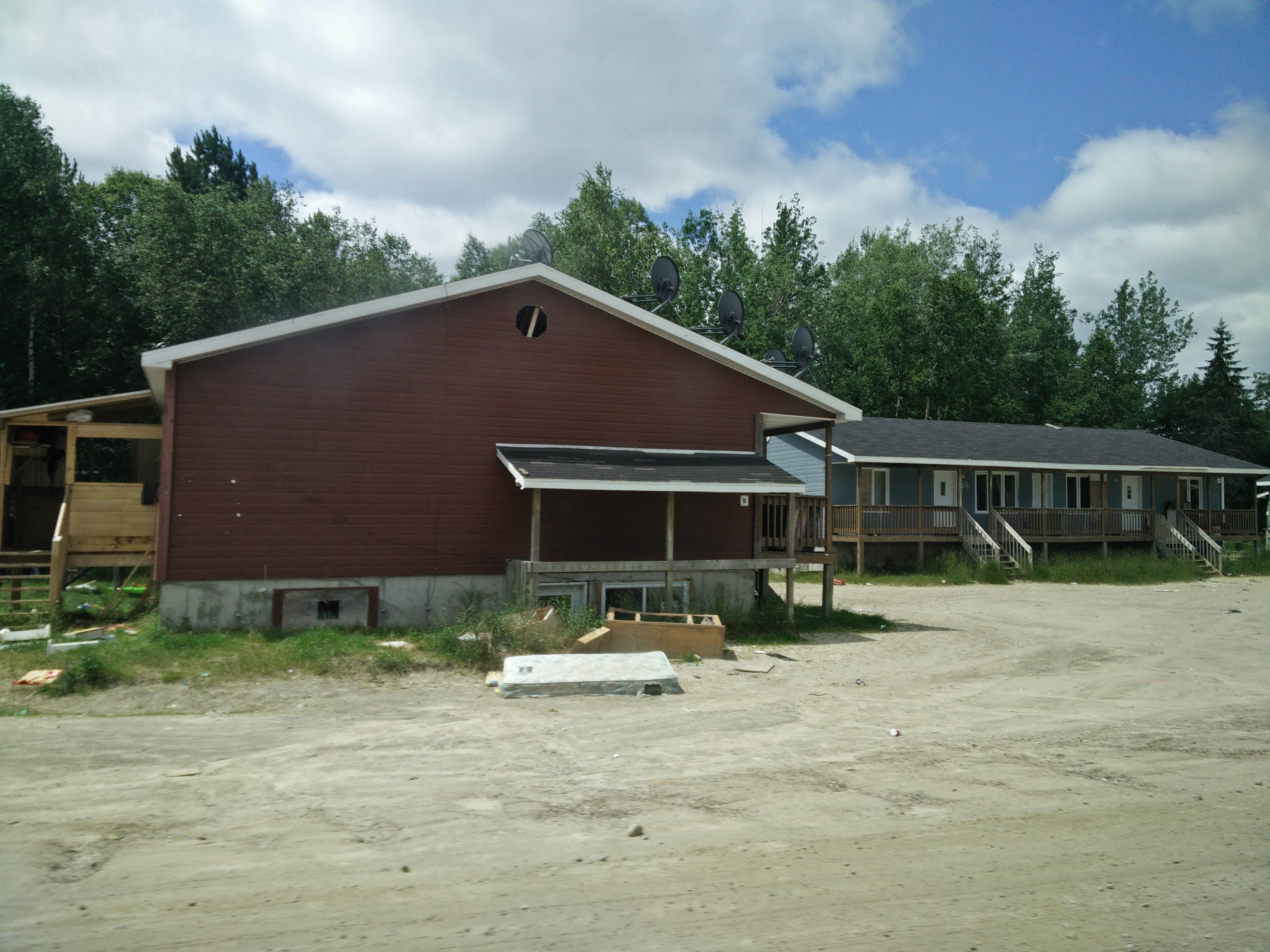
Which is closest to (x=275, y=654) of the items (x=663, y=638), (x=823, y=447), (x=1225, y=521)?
(x=663, y=638)

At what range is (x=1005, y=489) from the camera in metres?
31.7

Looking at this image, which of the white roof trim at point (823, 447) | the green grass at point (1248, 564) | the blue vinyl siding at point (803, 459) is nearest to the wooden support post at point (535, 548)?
the white roof trim at point (823, 447)

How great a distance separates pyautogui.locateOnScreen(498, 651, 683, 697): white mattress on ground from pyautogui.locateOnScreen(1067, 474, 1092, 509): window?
27472 mm

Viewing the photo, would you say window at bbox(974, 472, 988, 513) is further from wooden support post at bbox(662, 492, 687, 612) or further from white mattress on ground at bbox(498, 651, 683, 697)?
white mattress on ground at bbox(498, 651, 683, 697)

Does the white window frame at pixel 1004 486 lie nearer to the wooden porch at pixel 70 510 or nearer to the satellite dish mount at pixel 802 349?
the satellite dish mount at pixel 802 349

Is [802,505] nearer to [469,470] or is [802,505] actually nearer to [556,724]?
[469,470]

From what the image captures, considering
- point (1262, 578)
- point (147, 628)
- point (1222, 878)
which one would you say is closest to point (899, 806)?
point (1222, 878)

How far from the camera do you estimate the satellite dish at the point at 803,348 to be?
20359mm

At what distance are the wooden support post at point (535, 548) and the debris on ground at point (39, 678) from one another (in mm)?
5984

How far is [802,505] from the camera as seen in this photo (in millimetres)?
17859

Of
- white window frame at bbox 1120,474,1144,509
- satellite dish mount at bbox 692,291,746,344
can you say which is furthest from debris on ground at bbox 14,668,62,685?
white window frame at bbox 1120,474,1144,509

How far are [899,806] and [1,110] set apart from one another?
34453 mm

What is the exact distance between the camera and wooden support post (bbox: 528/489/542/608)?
1319 cm

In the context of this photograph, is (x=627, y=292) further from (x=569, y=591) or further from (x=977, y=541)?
(x=569, y=591)
